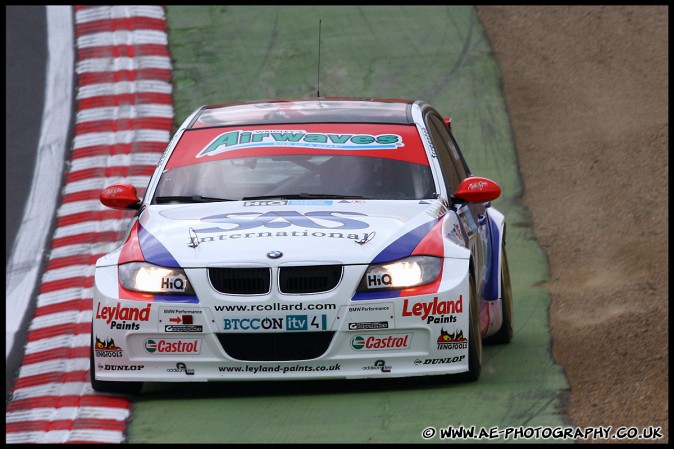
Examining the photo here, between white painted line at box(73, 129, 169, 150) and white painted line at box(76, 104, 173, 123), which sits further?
→ white painted line at box(76, 104, 173, 123)

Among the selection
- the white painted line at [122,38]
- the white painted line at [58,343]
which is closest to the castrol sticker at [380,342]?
the white painted line at [58,343]

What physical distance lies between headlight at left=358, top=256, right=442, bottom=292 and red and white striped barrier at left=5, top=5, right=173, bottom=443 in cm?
144

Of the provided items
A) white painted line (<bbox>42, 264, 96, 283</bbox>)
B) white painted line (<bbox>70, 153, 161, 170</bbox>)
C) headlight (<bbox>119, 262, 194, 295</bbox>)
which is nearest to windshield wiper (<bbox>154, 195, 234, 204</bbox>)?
headlight (<bbox>119, 262, 194, 295</bbox>)

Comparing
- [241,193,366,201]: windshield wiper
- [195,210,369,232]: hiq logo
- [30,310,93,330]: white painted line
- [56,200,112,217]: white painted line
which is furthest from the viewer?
[56,200,112,217]: white painted line

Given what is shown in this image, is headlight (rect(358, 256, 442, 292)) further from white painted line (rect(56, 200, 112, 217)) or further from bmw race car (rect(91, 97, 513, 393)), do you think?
white painted line (rect(56, 200, 112, 217))

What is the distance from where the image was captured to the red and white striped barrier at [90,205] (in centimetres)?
788

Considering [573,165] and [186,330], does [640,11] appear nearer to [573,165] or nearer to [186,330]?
[573,165]

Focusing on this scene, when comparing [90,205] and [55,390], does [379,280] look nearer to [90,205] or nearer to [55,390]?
[55,390]

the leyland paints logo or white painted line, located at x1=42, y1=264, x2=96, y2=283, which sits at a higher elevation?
the leyland paints logo

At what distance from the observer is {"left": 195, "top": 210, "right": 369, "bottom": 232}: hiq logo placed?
798 cm

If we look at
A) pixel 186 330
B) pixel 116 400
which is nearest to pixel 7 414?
pixel 116 400

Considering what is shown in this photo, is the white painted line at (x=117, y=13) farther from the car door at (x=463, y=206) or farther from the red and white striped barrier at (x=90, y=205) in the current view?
the car door at (x=463, y=206)

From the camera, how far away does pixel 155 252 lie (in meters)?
7.92

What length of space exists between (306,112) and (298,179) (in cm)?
83
